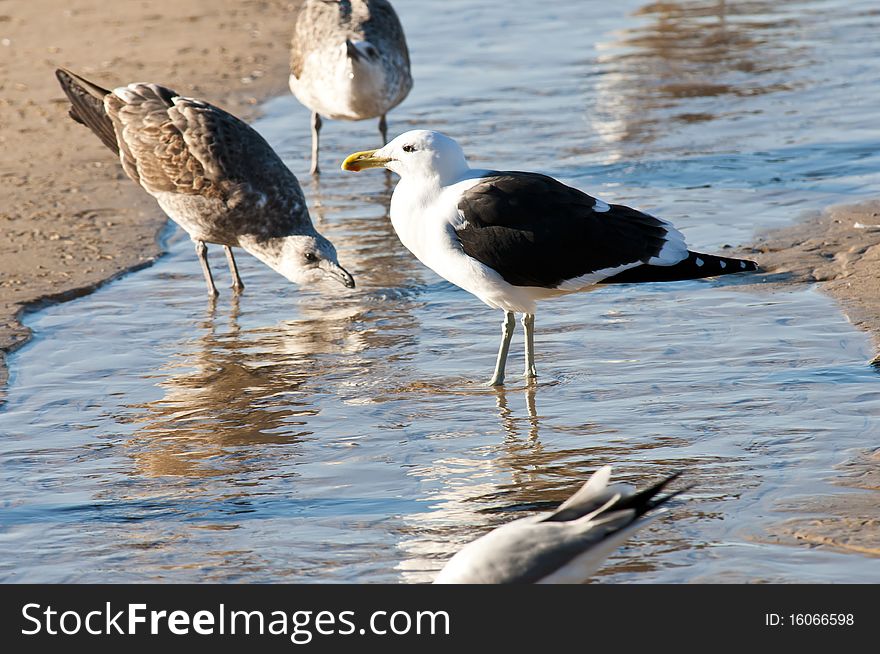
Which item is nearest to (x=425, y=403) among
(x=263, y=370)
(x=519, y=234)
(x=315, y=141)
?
(x=519, y=234)

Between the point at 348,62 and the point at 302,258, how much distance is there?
127 inches

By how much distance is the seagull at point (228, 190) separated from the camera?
8.56 meters

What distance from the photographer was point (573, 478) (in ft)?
18.8

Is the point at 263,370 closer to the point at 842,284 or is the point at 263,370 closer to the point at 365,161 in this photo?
the point at 365,161

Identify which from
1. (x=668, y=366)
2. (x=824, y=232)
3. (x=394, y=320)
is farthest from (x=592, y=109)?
(x=668, y=366)

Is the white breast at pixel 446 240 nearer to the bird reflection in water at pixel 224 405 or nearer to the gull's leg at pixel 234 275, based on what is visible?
the bird reflection in water at pixel 224 405

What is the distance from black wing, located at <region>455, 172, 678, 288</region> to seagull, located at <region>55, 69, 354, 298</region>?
75.3 inches

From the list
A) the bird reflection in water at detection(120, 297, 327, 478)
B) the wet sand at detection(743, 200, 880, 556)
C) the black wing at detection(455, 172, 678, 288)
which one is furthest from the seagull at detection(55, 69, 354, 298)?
the wet sand at detection(743, 200, 880, 556)

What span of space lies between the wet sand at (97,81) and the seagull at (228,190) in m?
0.78

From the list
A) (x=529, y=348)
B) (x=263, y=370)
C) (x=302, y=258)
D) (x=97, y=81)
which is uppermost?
(x=97, y=81)

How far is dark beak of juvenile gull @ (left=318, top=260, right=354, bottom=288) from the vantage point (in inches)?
324

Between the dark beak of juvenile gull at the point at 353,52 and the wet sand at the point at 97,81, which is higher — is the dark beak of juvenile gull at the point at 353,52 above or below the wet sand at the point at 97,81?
above

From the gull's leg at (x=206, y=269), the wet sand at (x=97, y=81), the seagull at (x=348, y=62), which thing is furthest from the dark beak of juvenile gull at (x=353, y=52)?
the gull's leg at (x=206, y=269)

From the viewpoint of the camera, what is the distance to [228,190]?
339 inches
